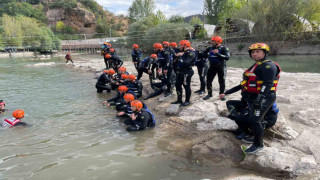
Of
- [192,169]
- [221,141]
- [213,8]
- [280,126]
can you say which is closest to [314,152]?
[280,126]

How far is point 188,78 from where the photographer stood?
669cm

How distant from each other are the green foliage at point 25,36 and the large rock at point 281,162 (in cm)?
4346

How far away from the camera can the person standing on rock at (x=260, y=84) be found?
331 centimetres

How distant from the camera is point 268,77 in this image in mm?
Result: 3299

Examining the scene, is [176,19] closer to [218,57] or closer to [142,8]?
[142,8]

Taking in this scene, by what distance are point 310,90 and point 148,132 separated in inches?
228

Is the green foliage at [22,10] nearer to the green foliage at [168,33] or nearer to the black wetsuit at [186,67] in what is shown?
the green foliage at [168,33]

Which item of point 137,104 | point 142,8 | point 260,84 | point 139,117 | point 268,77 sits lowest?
point 139,117

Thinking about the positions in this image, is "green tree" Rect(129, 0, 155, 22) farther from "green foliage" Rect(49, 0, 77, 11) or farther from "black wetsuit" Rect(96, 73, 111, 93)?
"black wetsuit" Rect(96, 73, 111, 93)

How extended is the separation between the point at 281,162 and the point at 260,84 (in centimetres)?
127

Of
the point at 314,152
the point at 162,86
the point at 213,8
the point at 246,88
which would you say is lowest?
the point at 314,152

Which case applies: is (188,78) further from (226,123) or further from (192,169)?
(192,169)

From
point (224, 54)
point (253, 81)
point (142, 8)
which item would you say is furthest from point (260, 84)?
point (142, 8)

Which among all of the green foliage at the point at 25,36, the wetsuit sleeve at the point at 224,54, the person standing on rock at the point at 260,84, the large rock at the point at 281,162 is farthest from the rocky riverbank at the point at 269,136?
the green foliage at the point at 25,36
